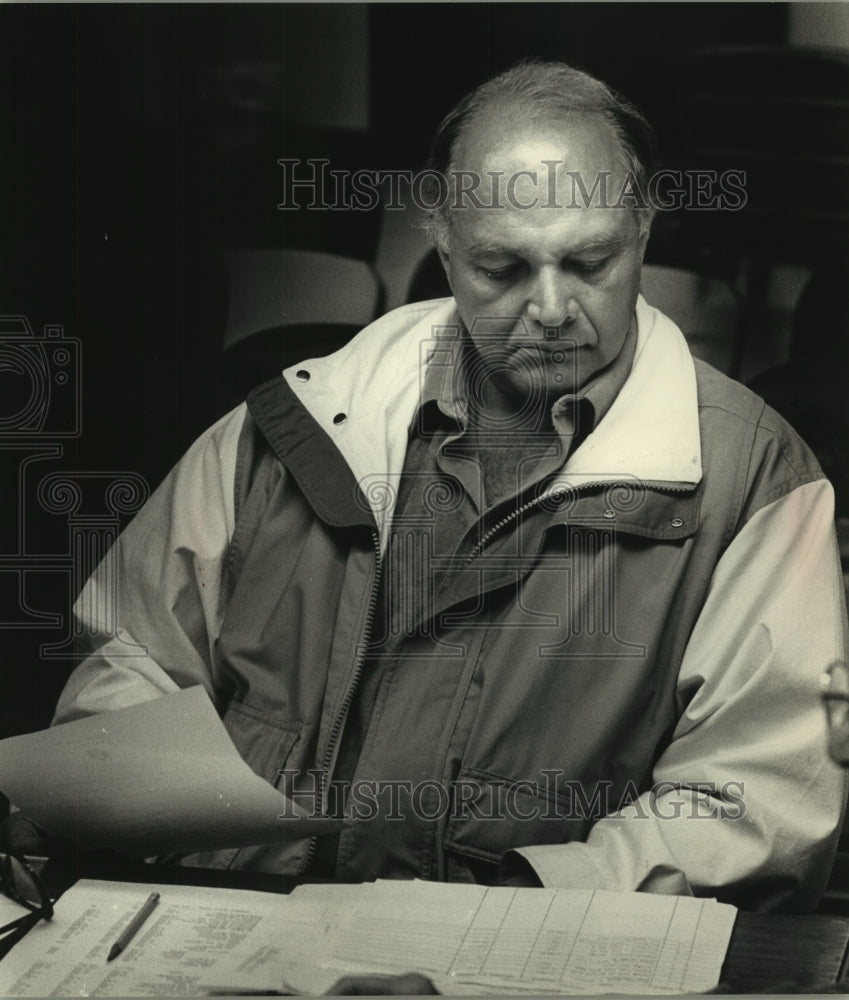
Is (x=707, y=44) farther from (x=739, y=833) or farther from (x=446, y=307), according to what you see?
(x=739, y=833)

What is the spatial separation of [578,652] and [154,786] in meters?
0.72

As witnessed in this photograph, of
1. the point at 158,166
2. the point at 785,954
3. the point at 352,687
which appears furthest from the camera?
the point at 158,166

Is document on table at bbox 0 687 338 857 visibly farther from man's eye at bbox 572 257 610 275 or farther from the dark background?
man's eye at bbox 572 257 610 275

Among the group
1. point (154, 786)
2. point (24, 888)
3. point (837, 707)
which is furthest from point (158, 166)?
point (837, 707)

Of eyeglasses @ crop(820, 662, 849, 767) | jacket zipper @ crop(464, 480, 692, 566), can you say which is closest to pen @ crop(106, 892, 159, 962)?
jacket zipper @ crop(464, 480, 692, 566)

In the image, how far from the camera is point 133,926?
215 cm

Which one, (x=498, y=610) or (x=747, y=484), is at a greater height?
(x=747, y=484)

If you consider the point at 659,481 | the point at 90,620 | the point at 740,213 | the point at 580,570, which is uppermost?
the point at 740,213

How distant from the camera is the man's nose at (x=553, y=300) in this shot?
2.23 meters

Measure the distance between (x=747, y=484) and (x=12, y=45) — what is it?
1.41 metres

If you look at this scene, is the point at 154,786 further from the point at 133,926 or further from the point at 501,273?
the point at 501,273

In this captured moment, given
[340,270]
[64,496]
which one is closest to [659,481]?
[340,270]

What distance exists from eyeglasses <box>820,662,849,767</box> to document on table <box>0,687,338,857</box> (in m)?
0.81

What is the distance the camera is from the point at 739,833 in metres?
2.18
